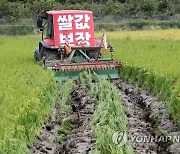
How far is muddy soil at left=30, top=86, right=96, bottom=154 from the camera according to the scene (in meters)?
6.02

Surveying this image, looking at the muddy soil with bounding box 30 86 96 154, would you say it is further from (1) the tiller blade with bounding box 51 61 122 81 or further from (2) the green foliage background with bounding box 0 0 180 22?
(2) the green foliage background with bounding box 0 0 180 22

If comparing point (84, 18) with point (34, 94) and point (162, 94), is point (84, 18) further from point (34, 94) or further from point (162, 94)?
point (34, 94)

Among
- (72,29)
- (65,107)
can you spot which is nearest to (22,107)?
(65,107)

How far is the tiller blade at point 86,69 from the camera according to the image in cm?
1216

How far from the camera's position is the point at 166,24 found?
1470 inches

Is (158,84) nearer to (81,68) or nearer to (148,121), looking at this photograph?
(148,121)

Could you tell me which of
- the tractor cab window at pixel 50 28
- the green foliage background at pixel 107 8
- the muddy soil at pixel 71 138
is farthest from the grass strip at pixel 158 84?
the green foliage background at pixel 107 8

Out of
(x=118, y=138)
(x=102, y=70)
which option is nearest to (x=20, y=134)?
(x=118, y=138)

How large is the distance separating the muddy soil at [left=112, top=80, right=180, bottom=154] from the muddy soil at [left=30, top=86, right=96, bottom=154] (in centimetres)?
59

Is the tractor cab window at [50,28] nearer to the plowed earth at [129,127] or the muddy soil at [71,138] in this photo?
the plowed earth at [129,127]

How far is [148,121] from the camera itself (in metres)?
8.03

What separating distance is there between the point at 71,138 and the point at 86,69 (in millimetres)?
5772

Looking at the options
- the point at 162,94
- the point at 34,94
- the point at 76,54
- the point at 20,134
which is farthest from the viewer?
the point at 76,54

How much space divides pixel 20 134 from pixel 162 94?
4.21 m
